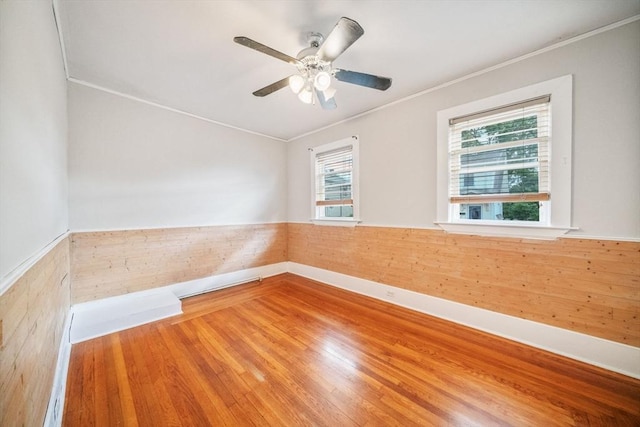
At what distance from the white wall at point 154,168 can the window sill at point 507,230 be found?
319cm

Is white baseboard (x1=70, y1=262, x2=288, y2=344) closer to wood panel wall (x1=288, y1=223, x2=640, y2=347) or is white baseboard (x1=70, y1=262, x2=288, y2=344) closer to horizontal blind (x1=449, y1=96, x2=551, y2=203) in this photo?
wood panel wall (x1=288, y1=223, x2=640, y2=347)

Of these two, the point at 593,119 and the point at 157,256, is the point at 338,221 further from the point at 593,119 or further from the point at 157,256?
the point at 593,119

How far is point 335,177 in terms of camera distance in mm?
3961

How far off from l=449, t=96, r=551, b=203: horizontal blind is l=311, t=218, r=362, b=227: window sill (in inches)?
55.5

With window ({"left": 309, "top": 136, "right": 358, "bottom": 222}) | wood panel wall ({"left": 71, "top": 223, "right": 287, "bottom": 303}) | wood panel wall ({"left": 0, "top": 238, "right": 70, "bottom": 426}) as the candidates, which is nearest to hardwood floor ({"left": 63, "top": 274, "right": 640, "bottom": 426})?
wood panel wall ({"left": 0, "top": 238, "right": 70, "bottom": 426})

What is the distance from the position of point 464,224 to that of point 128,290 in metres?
4.11

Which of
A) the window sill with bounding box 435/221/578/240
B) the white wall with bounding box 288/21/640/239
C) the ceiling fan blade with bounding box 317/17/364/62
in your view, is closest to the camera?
the ceiling fan blade with bounding box 317/17/364/62

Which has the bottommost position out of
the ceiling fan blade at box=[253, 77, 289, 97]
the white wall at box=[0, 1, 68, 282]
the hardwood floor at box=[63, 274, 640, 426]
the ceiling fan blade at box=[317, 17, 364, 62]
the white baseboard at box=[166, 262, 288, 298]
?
the hardwood floor at box=[63, 274, 640, 426]

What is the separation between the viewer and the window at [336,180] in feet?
11.8

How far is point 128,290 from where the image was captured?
9.49 ft

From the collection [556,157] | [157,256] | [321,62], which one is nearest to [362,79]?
[321,62]

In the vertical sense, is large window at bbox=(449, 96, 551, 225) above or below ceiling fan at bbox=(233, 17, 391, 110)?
below

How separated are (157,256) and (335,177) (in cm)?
290

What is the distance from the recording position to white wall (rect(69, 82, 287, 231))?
8.63ft
